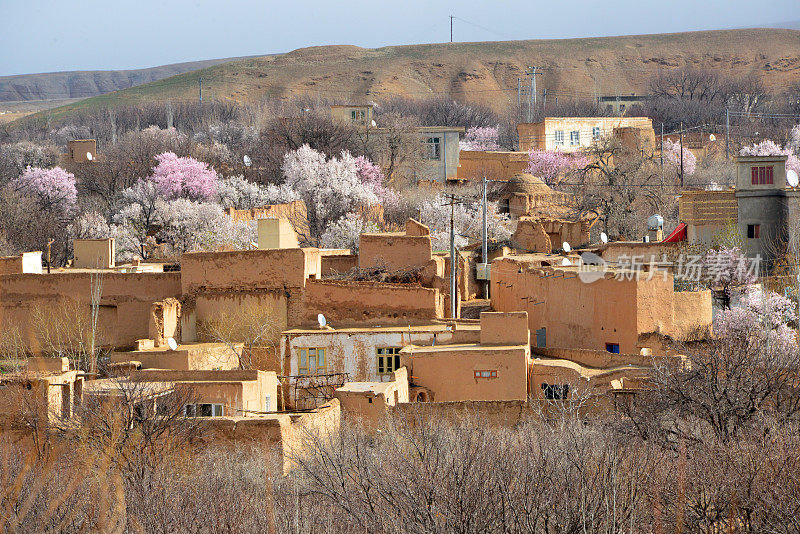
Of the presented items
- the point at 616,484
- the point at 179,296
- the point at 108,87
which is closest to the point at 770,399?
the point at 616,484

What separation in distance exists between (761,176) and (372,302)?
11.9 metres

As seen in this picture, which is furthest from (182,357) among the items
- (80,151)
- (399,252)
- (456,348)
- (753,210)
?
(80,151)

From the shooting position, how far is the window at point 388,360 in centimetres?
2864

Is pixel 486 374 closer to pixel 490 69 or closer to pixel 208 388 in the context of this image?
pixel 208 388

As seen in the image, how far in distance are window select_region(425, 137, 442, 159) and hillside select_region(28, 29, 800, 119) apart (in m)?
45.5

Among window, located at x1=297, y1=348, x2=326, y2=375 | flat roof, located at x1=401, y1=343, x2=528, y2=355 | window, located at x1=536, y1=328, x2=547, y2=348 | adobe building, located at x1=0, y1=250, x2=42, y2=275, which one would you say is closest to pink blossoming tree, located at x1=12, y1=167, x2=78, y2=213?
adobe building, located at x1=0, y1=250, x2=42, y2=275

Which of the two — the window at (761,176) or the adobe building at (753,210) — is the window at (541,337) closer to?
the adobe building at (753,210)

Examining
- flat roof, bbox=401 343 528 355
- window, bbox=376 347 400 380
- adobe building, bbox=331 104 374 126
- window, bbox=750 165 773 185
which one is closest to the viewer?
flat roof, bbox=401 343 528 355

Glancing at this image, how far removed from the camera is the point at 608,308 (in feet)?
96.3

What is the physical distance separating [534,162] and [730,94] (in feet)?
135

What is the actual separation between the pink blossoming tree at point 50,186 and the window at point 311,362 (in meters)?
31.6

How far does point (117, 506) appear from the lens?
19547 mm

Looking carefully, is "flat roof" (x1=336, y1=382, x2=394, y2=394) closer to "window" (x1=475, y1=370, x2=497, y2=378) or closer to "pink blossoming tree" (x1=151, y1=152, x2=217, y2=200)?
"window" (x1=475, y1=370, x2=497, y2=378)

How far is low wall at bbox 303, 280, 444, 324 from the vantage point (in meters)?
30.4
